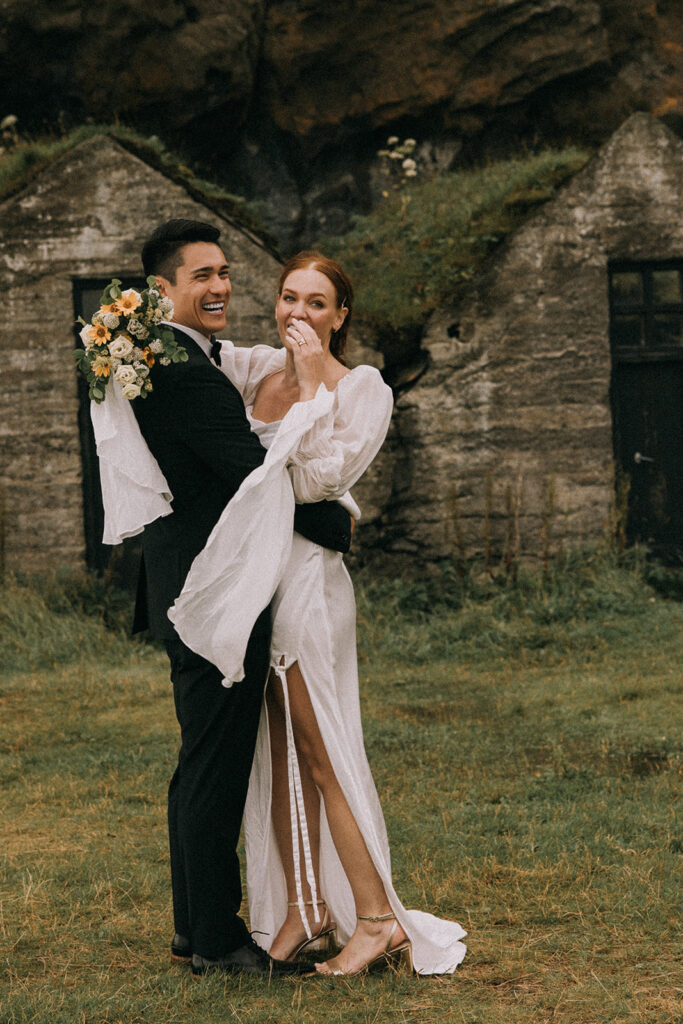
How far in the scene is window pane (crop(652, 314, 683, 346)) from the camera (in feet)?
33.9

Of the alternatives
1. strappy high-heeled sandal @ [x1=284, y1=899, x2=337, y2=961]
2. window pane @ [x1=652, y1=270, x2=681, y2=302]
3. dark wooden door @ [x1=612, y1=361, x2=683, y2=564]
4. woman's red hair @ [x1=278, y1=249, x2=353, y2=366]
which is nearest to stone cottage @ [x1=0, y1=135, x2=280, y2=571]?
dark wooden door @ [x1=612, y1=361, x2=683, y2=564]

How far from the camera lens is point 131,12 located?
41.5ft

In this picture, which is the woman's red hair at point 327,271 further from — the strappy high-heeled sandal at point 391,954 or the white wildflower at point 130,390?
the strappy high-heeled sandal at point 391,954

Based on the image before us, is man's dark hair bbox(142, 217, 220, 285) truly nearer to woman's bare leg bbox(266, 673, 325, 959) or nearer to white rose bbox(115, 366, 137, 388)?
white rose bbox(115, 366, 137, 388)

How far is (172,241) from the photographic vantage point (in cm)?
350

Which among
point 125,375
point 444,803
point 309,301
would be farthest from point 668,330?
point 125,375

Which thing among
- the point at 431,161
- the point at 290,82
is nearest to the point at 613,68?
the point at 431,161

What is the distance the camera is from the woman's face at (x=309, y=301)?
3.59m

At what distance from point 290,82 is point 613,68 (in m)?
3.98

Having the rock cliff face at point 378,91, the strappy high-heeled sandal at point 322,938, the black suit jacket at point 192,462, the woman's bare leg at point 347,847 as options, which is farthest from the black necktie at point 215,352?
the rock cliff face at point 378,91

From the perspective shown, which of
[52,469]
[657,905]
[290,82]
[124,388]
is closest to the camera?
[124,388]

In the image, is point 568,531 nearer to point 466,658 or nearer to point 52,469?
point 466,658

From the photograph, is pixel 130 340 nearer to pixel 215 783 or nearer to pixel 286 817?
pixel 215 783

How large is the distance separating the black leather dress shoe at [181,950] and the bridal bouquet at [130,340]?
168 centimetres
